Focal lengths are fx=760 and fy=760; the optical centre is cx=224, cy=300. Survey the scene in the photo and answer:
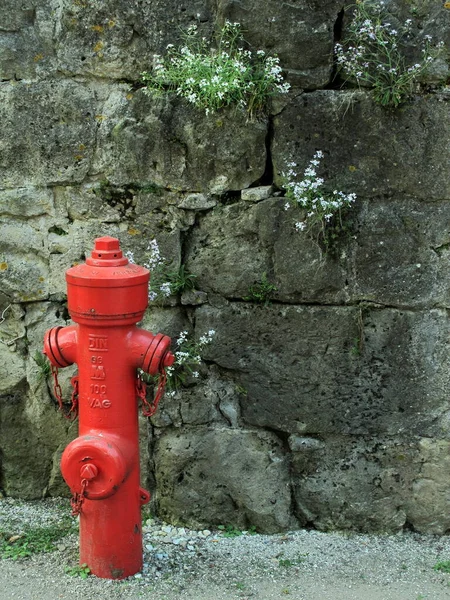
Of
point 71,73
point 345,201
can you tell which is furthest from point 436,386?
point 71,73

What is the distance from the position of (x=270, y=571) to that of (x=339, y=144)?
1.84m

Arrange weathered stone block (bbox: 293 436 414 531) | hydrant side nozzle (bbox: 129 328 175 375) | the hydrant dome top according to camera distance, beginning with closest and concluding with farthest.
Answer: the hydrant dome top, hydrant side nozzle (bbox: 129 328 175 375), weathered stone block (bbox: 293 436 414 531)

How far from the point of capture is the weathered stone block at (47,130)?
334 centimetres

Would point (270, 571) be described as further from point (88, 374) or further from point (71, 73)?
point (71, 73)

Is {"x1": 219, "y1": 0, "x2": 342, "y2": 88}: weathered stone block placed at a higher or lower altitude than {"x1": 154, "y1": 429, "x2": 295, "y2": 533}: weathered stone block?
higher

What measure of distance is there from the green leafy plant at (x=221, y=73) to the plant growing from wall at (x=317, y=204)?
0.34m

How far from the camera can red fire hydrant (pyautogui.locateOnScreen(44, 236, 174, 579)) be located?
9.27 ft

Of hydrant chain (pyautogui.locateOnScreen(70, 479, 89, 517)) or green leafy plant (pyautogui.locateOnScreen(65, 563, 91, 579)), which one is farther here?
green leafy plant (pyautogui.locateOnScreen(65, 563, 91, 579))

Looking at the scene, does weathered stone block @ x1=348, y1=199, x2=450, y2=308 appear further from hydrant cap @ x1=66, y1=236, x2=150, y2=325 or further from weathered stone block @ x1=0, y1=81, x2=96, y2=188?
weathered stone block @ x1=0, y1=81, x2=96, y2=188

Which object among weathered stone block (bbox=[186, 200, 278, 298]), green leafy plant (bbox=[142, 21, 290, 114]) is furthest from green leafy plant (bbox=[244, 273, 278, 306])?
green leafy plant (bbox=[142, 21, 290, 114])

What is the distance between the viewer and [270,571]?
128 inches

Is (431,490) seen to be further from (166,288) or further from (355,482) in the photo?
(166,288)

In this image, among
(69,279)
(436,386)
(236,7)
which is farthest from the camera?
(436,386)

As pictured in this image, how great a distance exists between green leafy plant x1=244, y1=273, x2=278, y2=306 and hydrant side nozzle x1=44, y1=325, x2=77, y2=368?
0.80m
